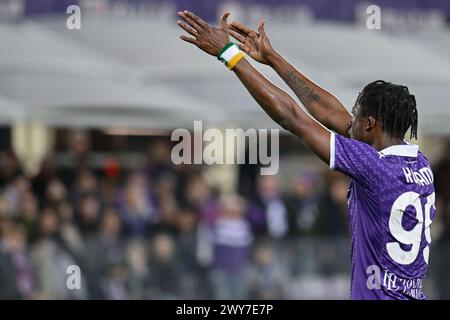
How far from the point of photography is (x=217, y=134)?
13.2m

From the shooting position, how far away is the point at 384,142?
5418mm

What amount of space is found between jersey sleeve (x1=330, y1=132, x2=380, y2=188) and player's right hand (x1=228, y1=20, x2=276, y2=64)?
0.73m

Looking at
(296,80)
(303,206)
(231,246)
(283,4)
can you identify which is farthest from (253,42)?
(283,4)

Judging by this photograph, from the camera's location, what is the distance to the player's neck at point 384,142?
542 centimetres

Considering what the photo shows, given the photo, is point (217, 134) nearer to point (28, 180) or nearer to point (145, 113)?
point (145, 113)

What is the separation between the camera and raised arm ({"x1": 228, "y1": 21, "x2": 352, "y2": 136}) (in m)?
5.71

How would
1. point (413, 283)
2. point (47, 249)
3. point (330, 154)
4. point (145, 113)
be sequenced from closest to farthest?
1. point (330, 154)
2. point (413, 283)
3. point (47, 249)
4. point (145, 113)

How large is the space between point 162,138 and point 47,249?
2.34 m

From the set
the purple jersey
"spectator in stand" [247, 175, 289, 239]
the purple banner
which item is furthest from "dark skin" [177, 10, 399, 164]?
the purple banner

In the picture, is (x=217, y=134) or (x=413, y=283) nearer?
(x=413, y=283)

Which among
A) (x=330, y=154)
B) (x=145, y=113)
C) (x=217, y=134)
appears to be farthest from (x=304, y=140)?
(x=145, y=113)

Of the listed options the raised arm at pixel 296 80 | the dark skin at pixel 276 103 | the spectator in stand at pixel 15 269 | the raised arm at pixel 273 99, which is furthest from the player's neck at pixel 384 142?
the spectator in stand at pixel 15 269

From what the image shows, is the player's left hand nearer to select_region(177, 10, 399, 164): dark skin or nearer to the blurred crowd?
select_region(177, 10, 399, 164): dark skin

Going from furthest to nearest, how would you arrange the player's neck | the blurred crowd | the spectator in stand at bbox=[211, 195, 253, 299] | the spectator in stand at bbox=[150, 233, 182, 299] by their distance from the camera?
the spectator in stand at bbox=[211, 195, 253, 299], the spectator in stand at bbox=[150, 233, 182, 299], the blurred crowd, the player's neck
